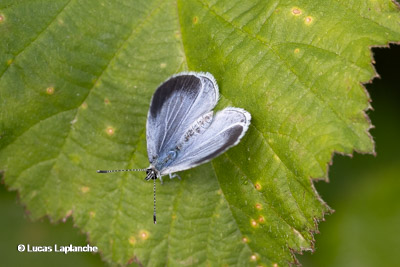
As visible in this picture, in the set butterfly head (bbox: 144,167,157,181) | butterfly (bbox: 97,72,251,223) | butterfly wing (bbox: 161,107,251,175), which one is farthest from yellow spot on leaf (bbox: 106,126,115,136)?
butterfly wing (bbox: 161,107,251,175)

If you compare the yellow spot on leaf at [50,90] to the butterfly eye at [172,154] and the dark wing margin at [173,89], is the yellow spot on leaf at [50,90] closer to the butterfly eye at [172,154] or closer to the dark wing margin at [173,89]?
the dark wing margin at [173,89]

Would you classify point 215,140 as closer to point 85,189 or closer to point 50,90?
point 85,189

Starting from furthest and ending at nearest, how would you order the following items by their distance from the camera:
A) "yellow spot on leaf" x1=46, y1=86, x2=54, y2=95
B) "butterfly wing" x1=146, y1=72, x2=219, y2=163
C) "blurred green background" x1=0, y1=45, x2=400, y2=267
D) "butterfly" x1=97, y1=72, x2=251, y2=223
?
"blurred green background" x1=0, y1=45, x2=400, y2=267, "yellow spot on leaf" x1=46, y1=86, x2=54, y2=95, "butterfly wing" x1=146, y1=72, x2=219, y2=163, "butterfly" x1=97, y1=72, x2=251, y2=223

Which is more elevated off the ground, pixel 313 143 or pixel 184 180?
pixel 313 143

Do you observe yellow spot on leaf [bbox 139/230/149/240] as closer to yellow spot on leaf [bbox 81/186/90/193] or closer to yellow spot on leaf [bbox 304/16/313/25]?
yellow spot on leaf [bbox 81/186/90/193]

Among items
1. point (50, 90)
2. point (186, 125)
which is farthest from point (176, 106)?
point (50, 90)

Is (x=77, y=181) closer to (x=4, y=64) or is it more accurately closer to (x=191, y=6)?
(x=4, y=64)

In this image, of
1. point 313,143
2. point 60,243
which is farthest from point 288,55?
point 60,243
